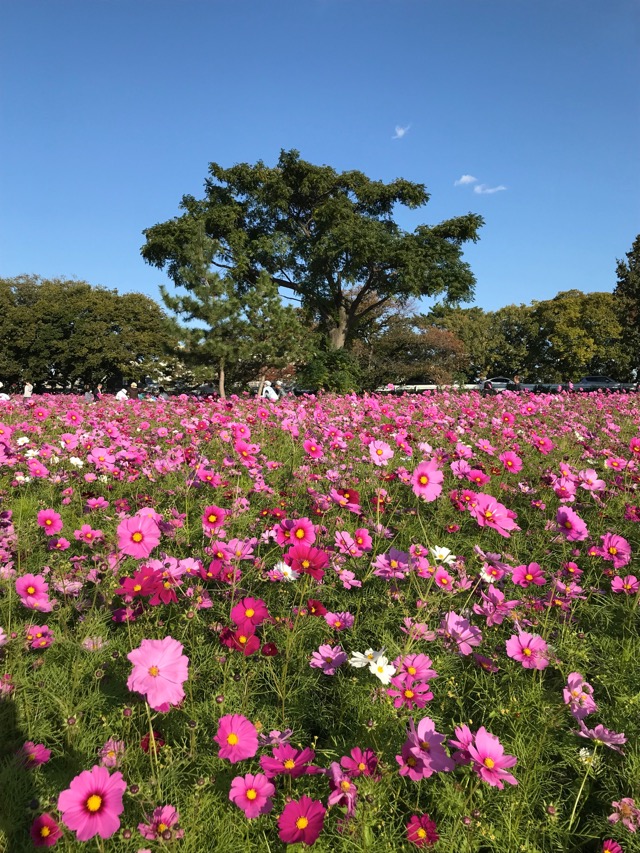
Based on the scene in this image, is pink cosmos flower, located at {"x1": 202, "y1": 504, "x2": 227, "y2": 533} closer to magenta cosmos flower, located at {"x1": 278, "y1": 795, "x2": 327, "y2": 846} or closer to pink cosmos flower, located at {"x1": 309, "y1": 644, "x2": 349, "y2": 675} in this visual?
pink cosmos flower, located at {"x1": 309, "y1": 644, "x2": 349, "y2": 675}

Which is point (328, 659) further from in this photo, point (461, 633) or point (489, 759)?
point (489, 759)

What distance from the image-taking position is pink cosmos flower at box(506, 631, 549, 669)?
1369 millimetres

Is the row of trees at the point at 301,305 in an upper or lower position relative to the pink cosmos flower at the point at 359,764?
upper

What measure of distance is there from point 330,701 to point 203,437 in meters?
2.47

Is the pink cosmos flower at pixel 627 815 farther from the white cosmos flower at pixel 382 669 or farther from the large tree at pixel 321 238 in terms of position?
the large tree at pixel 321 238

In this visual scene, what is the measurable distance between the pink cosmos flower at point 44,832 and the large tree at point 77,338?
2792 cm

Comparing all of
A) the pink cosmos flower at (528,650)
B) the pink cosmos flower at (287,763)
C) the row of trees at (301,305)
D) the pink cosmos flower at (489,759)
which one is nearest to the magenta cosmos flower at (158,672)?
the pink cosmos flower at (287,763)

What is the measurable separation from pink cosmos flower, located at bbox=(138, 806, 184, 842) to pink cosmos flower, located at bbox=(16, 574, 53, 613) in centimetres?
84

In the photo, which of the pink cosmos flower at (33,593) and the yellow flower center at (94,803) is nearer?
the yellow flower center at (94,803)

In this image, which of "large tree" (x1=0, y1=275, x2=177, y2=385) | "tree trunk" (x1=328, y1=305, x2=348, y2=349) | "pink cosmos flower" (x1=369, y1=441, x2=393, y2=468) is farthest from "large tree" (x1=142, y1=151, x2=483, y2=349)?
"pink cosmos flower" (x1=369, y1=441, x2=393, y2=468)

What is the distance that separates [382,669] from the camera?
123 centimetres

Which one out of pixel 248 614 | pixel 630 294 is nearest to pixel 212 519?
pixel 248 614

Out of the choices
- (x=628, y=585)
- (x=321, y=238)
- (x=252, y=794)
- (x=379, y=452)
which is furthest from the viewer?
(x=321, y=238)

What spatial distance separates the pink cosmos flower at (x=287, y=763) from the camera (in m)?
0.96
